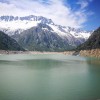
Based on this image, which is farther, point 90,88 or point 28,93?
point 90,88

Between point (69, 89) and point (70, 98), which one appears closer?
point (70, 98)

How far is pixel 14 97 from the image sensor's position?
42.7 meters

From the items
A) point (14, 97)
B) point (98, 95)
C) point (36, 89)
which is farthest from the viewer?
point (36, 89)

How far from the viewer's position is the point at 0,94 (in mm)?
45094

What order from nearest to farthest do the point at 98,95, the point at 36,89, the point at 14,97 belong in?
1. the point at 14,97
2. the point at 98,95
3. the point at 36,89

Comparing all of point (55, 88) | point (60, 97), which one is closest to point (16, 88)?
point (55, 88)

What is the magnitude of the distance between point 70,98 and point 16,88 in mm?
13616

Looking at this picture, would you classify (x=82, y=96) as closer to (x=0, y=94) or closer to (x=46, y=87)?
(x=46, y=87)

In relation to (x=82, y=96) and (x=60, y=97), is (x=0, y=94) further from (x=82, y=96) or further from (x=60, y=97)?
(x=82, y=96)

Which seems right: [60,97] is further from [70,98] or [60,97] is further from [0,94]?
[0,94]

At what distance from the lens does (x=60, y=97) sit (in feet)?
144

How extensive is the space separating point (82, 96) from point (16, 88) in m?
14.8

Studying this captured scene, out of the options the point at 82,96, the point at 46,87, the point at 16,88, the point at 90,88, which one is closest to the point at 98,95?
the point at 82,96

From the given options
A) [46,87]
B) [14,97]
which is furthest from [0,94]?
[46,87]
